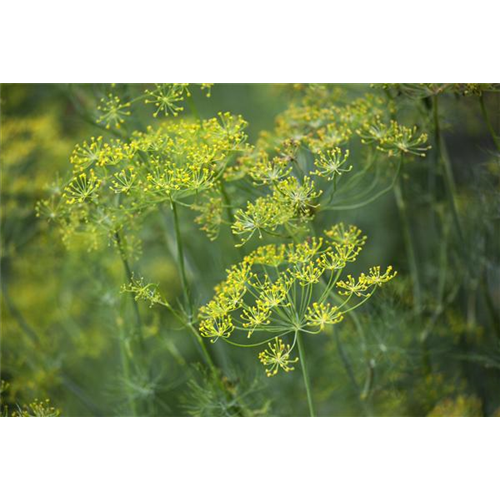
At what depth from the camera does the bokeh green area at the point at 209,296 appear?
239 cm

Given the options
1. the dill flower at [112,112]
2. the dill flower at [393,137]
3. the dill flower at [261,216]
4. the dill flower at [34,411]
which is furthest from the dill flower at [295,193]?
the dill flower at [34,411]

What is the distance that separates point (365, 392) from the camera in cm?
214

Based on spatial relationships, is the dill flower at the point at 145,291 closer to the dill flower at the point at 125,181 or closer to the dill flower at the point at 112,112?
the dill flower at the point at 125,181

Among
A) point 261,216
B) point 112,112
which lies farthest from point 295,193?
point 112,112

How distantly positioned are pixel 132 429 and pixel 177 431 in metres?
0.17

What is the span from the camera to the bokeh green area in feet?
7.84

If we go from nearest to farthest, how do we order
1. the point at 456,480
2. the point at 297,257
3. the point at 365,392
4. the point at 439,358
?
the point at 297,257
the point at 456,480
the point at 365,392
the point at 439,358

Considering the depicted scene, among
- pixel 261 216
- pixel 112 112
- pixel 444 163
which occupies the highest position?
pixel 112 112

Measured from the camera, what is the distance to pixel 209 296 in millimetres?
2391

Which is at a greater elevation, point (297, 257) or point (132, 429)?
point (297, 257)

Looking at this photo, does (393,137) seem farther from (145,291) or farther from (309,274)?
(145,291)

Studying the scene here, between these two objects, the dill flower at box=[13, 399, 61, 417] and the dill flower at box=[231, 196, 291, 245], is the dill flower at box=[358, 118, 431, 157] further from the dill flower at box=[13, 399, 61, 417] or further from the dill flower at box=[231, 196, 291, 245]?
the dill flower at box=[13, 399, 61, 417]
